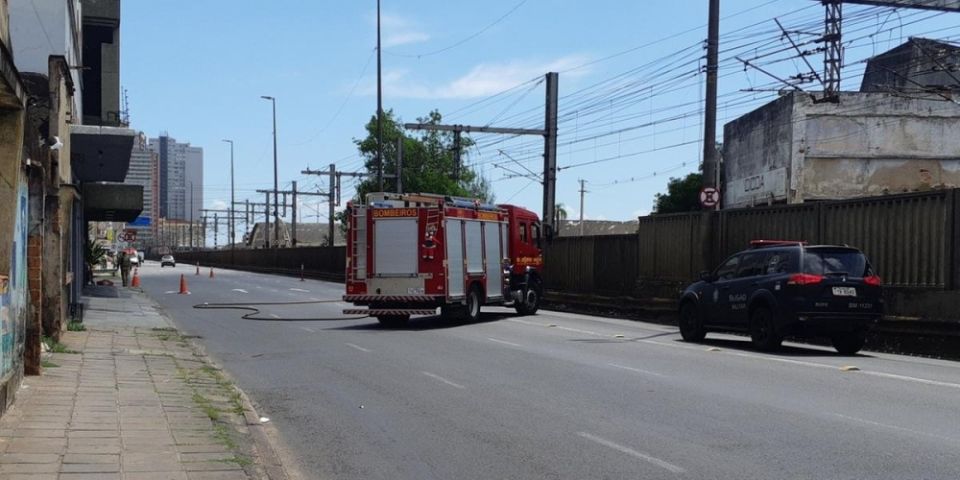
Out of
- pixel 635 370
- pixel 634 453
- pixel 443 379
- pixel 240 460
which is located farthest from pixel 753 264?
pixel 240 460

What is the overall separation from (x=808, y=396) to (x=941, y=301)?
6.35 m

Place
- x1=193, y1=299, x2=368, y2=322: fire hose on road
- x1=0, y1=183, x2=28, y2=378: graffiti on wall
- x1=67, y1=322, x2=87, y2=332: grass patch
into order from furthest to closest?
x1=193, y1=299, x2=368, y2=322: fire hose on road, x1=67, y1=322, x2=87, y2=332: grass patch, x1=0, y1=183, x2=28, y2=378: graffiti on wall

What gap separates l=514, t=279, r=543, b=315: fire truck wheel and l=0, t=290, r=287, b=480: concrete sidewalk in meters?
12.5

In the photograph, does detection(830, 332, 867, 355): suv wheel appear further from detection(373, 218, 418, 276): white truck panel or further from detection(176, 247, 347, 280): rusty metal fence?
detection(176, 247, 347, 280): rusty metal fence

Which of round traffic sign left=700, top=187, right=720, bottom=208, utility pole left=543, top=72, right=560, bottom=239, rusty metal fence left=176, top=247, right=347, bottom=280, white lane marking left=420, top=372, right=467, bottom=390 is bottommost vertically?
rusty metal fence left=176, top=247, right=347, bottom=280

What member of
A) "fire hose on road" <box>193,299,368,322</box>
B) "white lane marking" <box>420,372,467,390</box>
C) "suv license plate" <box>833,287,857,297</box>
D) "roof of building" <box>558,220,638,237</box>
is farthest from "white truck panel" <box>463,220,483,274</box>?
"roof of building" <box>558,220,638,237</box>

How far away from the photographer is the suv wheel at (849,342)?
15750mm

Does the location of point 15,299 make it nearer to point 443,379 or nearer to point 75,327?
point 443,379

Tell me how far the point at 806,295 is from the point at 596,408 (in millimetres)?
6227

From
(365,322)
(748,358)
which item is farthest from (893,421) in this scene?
(365,322)

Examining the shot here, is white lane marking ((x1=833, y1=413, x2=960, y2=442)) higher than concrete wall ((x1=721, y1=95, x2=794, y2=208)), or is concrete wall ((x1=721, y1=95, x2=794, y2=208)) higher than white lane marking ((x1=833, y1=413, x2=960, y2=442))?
concrete wall ((x1=721, y1=95, x2=794, y2=208))

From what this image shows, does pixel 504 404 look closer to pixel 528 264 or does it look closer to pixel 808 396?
pixel 808 396

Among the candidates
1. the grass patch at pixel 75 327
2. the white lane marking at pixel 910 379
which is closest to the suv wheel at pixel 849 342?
the white lane marking at pixel 910 379

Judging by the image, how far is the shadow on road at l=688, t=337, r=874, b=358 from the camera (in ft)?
51.9
